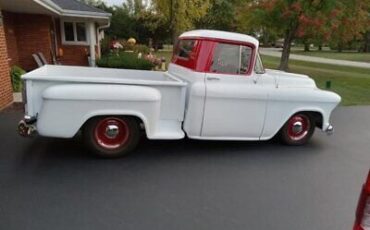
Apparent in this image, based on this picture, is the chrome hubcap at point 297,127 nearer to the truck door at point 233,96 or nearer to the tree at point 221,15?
the truck door at point 233,96

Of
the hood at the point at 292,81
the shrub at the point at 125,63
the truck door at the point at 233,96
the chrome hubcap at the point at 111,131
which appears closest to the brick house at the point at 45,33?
the shrub at the point at 125,63

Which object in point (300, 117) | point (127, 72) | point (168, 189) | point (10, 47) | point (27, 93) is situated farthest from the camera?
point (10, 47)

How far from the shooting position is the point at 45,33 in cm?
1259

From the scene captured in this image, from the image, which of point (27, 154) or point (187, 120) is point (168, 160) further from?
point (27, 154)

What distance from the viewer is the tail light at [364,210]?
1.80 m

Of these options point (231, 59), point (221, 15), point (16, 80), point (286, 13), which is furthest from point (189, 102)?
point (221, 15)

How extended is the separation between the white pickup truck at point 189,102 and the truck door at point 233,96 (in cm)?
2

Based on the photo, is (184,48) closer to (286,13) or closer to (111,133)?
(111,133)

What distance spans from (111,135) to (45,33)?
31.9 feet

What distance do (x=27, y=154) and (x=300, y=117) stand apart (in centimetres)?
435

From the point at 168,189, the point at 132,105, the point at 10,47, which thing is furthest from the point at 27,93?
the point at 10,47

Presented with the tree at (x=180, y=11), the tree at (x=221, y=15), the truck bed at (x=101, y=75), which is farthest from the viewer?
the tree at (x=221, y=15)

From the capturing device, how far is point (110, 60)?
14.7 metres

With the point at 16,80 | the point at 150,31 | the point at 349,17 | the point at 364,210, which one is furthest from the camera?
the point at 150,31
